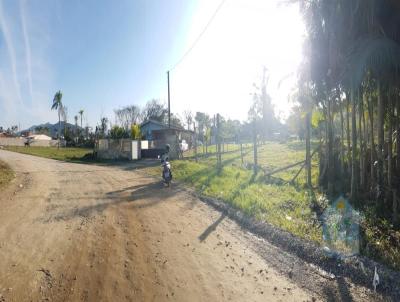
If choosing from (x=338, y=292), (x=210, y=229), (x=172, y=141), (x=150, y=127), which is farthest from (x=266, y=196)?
(x=150, y=127)

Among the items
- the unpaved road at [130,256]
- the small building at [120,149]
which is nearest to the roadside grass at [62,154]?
the small building at [120,149]

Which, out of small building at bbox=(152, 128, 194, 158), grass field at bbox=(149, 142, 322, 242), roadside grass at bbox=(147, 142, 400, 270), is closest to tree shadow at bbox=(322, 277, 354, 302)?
roadside grass at bbox=(147, 142, 400, 270)

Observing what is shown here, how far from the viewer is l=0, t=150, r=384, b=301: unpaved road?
389 centimetres

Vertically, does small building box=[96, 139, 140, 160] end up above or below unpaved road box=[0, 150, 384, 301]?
above

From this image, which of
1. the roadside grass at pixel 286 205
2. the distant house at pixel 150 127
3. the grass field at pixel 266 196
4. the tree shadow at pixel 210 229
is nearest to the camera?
the roadside grass at pixel 286 205

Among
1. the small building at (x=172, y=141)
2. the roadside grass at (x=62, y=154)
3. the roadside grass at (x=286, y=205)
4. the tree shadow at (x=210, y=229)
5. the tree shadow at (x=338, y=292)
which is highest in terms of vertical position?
the small building at (x=172, y=141)

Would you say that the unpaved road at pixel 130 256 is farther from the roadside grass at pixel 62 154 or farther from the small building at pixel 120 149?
the roadside grass at pixel 62 154

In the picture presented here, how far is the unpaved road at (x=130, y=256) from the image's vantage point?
389cm

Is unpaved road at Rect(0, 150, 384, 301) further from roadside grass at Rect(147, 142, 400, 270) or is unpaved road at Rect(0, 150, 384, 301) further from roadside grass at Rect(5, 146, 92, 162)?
roadside grass at Rect(5, 146, 92, 162)

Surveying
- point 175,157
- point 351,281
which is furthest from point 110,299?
point 175,157

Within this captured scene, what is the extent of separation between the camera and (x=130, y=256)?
4.97 meters

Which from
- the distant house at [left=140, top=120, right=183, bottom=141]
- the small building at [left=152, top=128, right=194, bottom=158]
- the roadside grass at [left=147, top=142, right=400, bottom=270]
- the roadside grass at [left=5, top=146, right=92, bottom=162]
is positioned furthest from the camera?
the distant house at [left=140, top=120, right=183, bottom=141]

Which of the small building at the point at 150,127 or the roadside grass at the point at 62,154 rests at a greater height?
the small building at the point at 150,127

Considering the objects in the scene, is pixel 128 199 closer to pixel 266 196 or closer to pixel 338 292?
pixel 266 196
